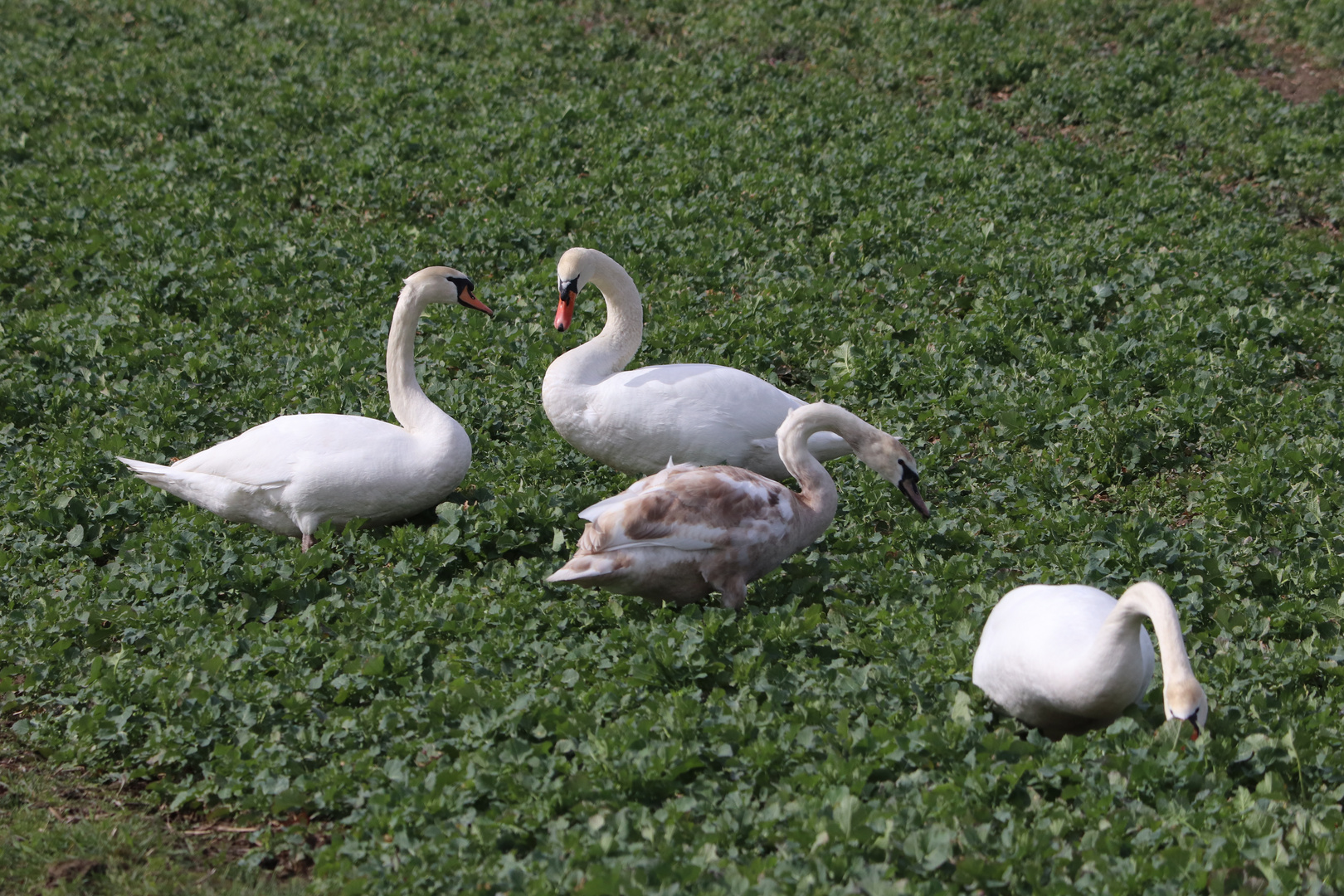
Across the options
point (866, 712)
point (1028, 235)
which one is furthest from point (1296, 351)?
point (866, 712)

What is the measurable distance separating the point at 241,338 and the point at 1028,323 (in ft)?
17.4

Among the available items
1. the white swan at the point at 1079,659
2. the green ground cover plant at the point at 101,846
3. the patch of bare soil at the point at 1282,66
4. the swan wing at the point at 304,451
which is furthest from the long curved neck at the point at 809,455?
the patch of bare soil at the point at 1282,66

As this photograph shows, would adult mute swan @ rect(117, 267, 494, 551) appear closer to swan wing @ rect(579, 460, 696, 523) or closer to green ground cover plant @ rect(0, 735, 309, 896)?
swan wing @ rect(579, 460, 696, 523)

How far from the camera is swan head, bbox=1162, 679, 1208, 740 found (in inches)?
160

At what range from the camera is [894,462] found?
225 inches

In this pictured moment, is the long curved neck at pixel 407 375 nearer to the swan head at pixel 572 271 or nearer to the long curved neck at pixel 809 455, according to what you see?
the swan head at pixel 572 271

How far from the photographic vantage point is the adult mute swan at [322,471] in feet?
19.1

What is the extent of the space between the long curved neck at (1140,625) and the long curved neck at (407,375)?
335 centimetres

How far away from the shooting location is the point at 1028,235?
31.0 ft

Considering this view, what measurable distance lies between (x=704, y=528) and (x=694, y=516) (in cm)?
7

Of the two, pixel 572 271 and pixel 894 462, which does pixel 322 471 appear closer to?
pixel 572 271

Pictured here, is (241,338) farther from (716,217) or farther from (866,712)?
(866,712)

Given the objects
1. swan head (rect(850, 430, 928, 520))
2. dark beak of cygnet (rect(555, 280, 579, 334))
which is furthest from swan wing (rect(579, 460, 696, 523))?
dark beak of cygnet (rect(555, 280, 579, 334))

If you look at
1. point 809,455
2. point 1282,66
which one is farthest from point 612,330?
point 1282,66
